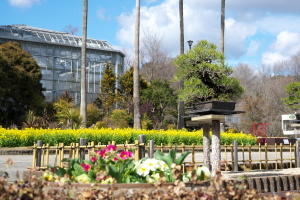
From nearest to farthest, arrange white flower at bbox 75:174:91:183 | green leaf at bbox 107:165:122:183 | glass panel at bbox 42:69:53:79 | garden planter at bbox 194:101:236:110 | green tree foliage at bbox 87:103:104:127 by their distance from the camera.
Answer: green leaf at bbox 107:165:122:183, white flower at bbox 75:174:91:183, garden planter at bbox 194:101:236:110, green tree foliage at bbox 87:103:104:127, glass panel at bbox 42:69:53:79

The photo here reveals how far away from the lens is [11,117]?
91.2ft

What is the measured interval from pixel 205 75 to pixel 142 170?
17.4ft

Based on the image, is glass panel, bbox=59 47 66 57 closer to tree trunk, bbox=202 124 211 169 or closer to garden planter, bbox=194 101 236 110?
tree trunk, bbox=202 124 211 169

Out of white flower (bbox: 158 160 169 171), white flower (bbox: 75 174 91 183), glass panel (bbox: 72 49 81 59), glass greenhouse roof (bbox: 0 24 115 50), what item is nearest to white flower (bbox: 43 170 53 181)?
white flower (bbox: 75 174 91 183)

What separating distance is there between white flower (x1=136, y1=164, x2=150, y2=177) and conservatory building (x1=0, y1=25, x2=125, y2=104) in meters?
30.3

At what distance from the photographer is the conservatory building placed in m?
33.8

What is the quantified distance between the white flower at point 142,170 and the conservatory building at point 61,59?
3025 cm

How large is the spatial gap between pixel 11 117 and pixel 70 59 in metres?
9.33

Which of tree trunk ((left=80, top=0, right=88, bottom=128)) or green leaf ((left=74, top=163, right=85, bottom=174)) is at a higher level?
tree trunk ((left=80, top=0, right=88, bottom=128))

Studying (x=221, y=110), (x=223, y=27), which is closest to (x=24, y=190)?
(x=221, y=110)

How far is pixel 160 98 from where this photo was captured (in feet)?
101

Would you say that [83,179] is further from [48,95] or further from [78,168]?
[48,95]

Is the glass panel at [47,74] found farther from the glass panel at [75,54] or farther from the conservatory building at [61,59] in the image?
the glass panel at [75,54]

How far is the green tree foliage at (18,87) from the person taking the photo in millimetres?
26422
